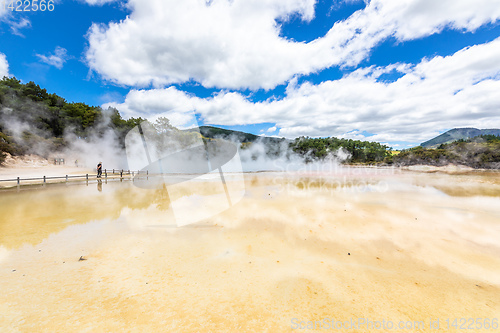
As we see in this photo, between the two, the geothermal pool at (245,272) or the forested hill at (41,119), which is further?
the forested hill at (41,119)

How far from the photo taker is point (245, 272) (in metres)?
4.09

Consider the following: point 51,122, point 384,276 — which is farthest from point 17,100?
point 384,276

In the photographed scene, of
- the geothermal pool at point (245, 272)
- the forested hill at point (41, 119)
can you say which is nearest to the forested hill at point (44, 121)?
the forested hill at point (41, 119)

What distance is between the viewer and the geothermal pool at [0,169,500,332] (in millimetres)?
2904

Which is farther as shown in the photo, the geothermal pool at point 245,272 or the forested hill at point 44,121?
the forested hill at point 44,121

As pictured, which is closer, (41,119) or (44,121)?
(41,119)

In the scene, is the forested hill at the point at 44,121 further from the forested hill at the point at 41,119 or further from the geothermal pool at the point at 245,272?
the geothermal pool at the point at 245,272

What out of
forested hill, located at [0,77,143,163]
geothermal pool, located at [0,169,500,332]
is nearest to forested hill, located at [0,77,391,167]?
forested hill, located at [0,77,143,163]

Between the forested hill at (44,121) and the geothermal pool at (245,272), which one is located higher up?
the forested hill at (44,121)

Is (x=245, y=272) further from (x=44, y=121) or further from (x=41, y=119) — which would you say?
(x=44, y=121)

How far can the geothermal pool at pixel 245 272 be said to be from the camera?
2.90 m

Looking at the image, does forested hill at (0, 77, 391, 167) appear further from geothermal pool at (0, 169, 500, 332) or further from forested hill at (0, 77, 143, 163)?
geothermal pool at (0, 169, 500, 332)

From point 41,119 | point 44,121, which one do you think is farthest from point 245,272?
point 44,121

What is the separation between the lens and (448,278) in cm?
385
